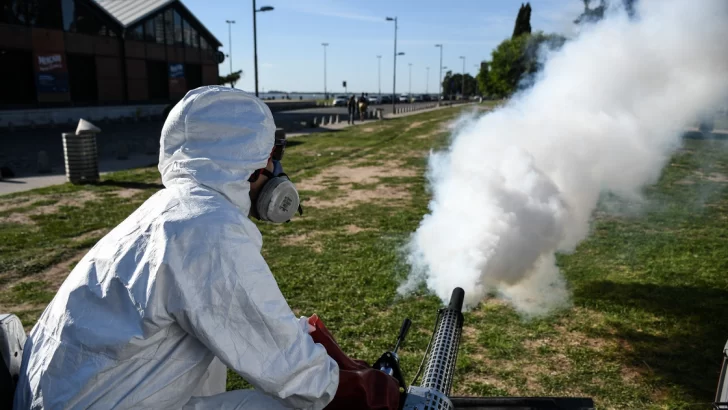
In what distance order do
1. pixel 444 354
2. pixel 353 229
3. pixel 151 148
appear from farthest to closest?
pixel 151 148, pixel 353 229, pixel 444 354

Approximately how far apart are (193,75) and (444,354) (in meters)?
46.7

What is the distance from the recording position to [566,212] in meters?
6.38

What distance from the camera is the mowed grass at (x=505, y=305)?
4559mm

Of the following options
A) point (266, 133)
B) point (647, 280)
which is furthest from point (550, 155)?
point (266, 133)

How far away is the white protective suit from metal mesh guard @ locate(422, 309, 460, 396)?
0.84 meters

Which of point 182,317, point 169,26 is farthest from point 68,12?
point 182,317

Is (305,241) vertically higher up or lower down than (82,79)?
lower down

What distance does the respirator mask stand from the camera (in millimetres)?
2525

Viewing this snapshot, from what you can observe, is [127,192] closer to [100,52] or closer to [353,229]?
[353,229]

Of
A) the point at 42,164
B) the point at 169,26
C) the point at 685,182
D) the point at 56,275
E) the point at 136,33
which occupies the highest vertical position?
the point at 169,26

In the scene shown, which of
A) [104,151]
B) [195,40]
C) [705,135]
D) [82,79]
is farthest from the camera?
[195,40]

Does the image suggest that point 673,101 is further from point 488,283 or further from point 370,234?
point 370,234

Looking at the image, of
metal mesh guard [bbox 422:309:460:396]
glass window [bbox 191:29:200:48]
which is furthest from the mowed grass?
glass window [bbox 191:29:200:48]

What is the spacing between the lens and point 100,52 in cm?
3559
